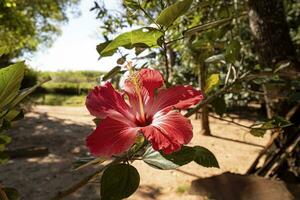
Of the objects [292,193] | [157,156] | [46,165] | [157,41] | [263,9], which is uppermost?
[263,9]

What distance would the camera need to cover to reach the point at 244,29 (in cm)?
920

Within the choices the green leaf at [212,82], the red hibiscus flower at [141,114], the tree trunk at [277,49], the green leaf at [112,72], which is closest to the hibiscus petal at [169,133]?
the red hibiscus flower at [141,114]

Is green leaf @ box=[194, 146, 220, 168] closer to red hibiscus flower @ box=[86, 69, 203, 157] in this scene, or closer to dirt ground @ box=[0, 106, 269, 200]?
red hibiscus flower @ box=[86, 69, 203, 157]

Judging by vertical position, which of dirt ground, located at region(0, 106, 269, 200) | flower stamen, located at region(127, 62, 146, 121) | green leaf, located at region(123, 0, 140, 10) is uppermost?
green leaf, located at region(123, 0, 140, 10)

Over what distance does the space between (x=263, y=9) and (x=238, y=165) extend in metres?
2.84

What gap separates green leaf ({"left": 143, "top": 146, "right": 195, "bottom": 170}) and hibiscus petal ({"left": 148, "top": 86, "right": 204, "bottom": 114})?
0.08 meters

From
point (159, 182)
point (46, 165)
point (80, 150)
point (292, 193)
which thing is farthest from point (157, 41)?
point (80, 150)

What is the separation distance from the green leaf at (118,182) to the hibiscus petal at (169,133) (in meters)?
0.12

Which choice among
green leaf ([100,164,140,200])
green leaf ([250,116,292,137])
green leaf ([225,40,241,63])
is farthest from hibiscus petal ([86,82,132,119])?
green leaf ([225,40,241,63])

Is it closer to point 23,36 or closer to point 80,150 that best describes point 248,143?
point 80,150

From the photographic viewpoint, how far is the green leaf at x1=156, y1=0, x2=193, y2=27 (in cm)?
67

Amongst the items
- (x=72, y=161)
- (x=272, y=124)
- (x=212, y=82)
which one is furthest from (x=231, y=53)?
(x=72, y=161)

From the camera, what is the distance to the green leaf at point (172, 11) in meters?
0.67

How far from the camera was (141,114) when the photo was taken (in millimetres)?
644
